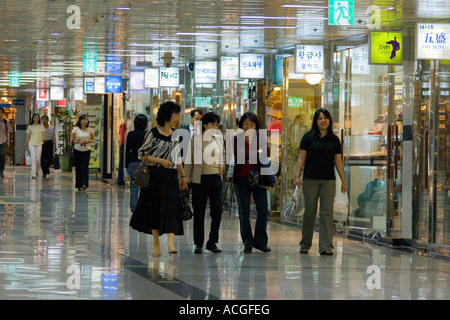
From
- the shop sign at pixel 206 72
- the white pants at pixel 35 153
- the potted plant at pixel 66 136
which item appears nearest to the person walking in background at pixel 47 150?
the white pants at pixel 35 153

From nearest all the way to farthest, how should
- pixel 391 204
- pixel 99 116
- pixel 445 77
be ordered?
1. pixel 445 77
2. pixel 391 204
3. pixel 99 116

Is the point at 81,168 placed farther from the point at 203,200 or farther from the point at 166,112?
A: the point at 166,112

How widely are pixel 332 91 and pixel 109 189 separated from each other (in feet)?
33.3

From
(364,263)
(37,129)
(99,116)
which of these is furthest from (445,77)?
(99,116)

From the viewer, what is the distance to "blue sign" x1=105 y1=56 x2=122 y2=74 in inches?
897

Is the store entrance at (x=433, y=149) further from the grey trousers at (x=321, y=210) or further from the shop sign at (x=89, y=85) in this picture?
the shop sign at (x=89, y=85)

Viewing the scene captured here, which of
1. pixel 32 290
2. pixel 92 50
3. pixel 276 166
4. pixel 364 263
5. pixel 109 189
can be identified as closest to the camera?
pixel 32 290

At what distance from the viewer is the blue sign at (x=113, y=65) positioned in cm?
2278

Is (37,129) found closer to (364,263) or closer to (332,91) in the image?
(332,91)

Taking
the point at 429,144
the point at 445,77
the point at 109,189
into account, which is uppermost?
the point at 445,77

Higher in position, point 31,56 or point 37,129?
point 31,56

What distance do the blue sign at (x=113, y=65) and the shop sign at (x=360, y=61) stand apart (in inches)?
334

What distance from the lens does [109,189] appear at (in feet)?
80.7

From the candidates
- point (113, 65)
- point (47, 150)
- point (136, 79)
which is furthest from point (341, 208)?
point (47, 150)
